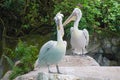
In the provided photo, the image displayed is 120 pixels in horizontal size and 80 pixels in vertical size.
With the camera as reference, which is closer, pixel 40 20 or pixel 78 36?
pixel 78 36

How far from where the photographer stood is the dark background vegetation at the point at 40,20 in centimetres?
1119

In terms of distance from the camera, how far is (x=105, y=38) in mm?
11773

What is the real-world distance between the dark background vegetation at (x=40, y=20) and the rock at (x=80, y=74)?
9.85 feet

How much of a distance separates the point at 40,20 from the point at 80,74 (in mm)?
5140

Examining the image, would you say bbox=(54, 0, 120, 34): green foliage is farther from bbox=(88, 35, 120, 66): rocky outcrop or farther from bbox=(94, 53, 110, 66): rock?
bbox=(94, 53, 110, 66): rock

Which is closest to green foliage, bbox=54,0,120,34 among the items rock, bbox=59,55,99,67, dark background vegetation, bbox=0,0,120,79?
dark background vegetation, bbox=0,0,120,79

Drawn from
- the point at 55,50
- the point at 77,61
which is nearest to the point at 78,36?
the point at 77,61

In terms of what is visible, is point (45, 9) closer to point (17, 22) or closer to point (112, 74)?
point (17, 22)

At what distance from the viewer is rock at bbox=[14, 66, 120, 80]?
6418 mm

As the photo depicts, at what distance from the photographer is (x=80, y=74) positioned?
7168 millimetres

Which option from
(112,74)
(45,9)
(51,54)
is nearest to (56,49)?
(51,54)

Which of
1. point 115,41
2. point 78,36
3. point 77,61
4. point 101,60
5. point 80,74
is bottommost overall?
point 101,60

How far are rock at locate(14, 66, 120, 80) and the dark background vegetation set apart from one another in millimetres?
3001

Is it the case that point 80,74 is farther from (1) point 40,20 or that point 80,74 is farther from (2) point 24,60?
(1) point 40,20
